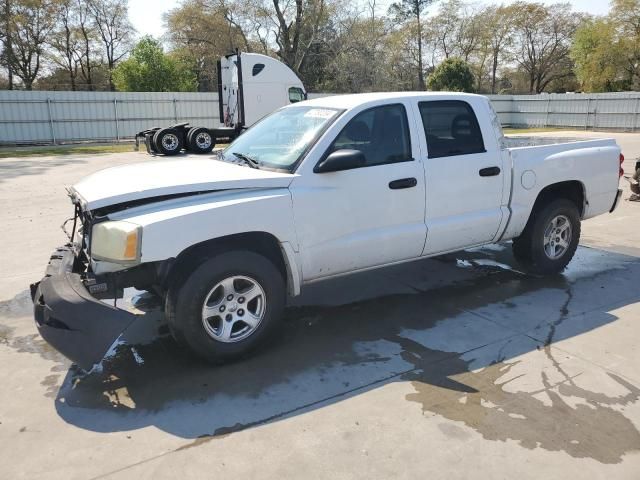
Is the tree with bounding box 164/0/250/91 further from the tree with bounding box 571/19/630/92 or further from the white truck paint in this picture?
the white truck paint

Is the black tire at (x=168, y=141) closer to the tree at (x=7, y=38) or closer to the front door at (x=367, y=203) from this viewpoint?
the front door at (x=367, y=203)

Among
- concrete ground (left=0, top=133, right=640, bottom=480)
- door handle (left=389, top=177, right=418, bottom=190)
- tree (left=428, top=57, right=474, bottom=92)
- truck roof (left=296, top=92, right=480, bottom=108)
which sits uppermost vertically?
tree (left=428, top=57, right=474, bottom=92)

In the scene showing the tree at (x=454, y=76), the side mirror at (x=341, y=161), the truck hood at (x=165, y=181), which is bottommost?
the truck hood at (x=165, y=181)

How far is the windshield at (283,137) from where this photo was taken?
4367mm

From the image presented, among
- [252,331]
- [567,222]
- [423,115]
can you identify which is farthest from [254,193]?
[567,222]

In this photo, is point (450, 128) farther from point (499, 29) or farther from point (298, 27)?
point (499, 29)

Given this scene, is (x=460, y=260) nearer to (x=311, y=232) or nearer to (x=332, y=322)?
(x=332, y=322)

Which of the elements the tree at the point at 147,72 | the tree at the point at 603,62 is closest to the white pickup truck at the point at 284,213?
the tree at the point at 147,72

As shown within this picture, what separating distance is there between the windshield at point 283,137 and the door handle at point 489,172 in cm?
153

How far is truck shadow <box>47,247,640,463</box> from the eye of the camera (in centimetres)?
327

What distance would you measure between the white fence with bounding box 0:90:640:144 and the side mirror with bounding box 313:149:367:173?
24823mm

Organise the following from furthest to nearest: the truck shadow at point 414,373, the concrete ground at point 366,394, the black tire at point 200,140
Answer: the black tire at point 200,140 → the truck shadow at point 414,373 → the concrete ground at point 366,394

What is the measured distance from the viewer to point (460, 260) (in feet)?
21.9

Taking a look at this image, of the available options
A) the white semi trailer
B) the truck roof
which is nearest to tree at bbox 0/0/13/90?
the white semi trailer
